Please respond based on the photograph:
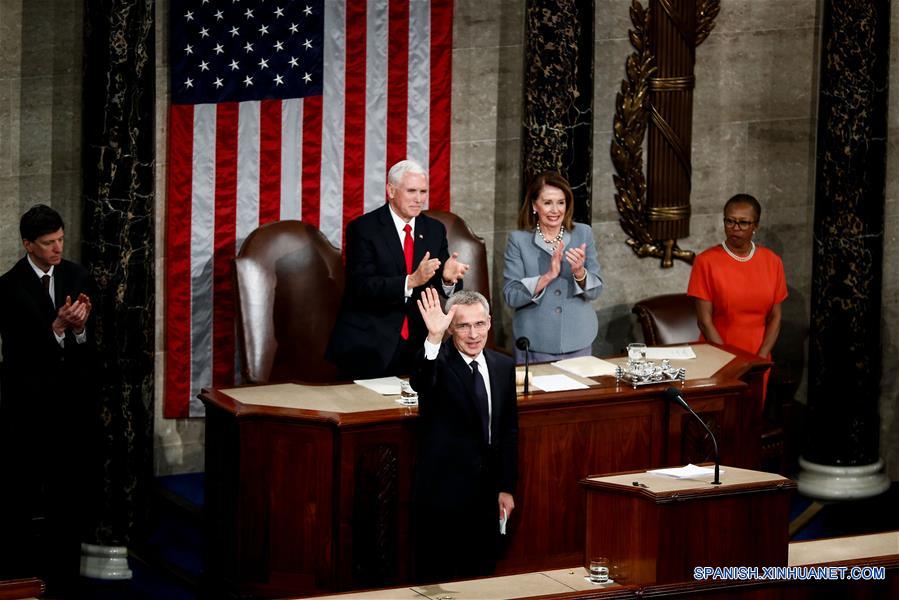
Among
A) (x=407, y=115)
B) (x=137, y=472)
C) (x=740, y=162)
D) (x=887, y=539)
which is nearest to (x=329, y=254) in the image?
(x=407, y=115)

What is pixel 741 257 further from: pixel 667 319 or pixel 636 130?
pixel 636 130

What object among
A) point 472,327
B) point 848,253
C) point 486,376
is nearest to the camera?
point 472,327

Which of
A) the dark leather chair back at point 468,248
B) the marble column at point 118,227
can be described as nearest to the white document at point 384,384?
the marble column at point 118,227

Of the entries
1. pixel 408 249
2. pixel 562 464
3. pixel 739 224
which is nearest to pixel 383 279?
pixel 408 249

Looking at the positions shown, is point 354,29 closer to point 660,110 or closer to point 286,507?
point 660,110

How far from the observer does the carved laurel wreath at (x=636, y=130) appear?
31.0ft

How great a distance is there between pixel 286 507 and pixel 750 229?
133 inches

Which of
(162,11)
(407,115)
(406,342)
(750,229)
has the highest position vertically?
(162,11)

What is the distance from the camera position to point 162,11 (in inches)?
340

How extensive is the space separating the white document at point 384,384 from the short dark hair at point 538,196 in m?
1.27

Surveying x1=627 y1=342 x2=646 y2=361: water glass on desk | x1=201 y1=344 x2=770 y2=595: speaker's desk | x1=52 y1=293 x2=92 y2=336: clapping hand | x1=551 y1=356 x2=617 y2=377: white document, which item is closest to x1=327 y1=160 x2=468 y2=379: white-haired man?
x1=201 y1=344 x2=770 y2=595: speaker's desk

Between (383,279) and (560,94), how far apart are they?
7.84 ft

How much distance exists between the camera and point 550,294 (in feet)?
25.2

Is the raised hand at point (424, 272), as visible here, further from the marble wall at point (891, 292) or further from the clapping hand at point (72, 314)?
the marble wall at point (891, 292)
